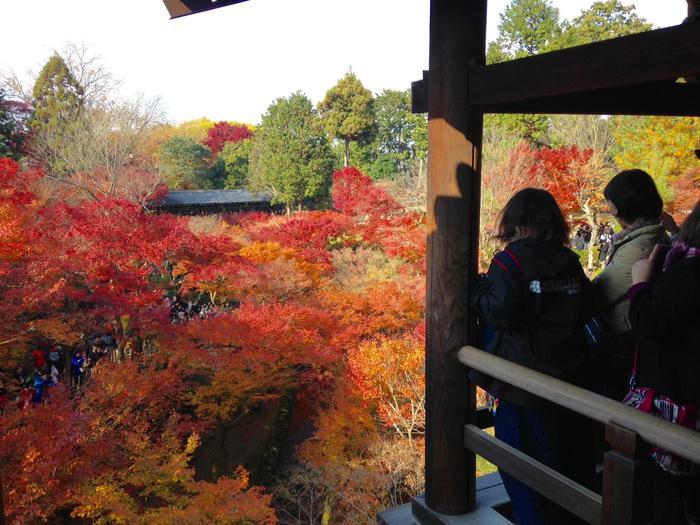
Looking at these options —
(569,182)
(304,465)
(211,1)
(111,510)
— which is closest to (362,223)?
(569,182)

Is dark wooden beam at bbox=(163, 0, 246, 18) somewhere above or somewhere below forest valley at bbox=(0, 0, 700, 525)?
above

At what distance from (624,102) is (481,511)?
5.63 feet

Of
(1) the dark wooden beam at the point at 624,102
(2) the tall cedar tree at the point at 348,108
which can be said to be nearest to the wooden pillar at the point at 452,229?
(1) the dark wooden beam at the point at 624,102

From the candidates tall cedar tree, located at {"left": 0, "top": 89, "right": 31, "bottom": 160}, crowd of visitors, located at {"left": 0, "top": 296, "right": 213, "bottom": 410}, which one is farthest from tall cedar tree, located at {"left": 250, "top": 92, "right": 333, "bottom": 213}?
crowd of visitors, located at {"left": 0, "top": 296, "right": 213, "bottom": 410}

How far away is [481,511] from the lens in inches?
81.7

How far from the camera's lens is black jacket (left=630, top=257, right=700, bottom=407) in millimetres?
1226

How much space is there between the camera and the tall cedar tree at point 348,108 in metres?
29.2

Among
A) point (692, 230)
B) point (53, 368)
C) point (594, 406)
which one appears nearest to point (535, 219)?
point (692, 230)

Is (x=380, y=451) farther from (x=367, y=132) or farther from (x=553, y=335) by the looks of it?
(x=367, y=132)

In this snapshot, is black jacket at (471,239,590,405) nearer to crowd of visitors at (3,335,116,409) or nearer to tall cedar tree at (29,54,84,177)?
crowd of visitors at (3,335,116,409)

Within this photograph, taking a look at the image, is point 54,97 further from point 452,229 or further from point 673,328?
point 673,328

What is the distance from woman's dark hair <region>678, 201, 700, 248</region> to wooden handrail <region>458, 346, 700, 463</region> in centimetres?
42

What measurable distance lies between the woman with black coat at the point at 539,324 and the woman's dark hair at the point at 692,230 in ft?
1.24

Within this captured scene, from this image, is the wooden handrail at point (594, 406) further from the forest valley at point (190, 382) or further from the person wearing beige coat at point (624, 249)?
the forest valley at point (190, 382)
